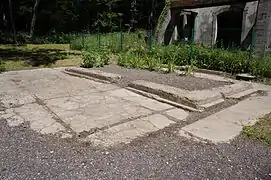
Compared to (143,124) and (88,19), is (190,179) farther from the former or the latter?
(88,19)

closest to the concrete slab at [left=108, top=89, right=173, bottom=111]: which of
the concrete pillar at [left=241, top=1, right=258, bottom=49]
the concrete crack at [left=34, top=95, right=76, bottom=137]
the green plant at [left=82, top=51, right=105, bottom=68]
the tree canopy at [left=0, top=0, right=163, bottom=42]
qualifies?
the concrete crack at [left=34, top=95, right=76, bottom=137]

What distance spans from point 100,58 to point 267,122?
22.2 ft

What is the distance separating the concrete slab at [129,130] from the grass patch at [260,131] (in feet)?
3.74

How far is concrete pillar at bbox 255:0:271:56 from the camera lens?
838 centimetres

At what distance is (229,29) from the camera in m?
13.1

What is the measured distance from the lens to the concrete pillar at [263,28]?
838cm

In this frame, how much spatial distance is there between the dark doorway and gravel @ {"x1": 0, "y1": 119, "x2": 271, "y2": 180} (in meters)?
9.85

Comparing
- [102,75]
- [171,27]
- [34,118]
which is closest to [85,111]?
[34,118]

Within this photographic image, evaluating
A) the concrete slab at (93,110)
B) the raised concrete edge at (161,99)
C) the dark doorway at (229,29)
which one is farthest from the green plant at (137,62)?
the dark doorway at (229,29)

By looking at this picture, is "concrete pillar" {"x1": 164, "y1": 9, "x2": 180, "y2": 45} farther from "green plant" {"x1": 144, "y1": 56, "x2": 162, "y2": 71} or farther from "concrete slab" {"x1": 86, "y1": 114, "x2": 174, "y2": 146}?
"concrete slab" {"x1": 86, "y1": 114, "x2": 174, "y2": 146}

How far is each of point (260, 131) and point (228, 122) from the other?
520mm

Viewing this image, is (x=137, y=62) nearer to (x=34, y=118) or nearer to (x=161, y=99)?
(x=161, y=99)

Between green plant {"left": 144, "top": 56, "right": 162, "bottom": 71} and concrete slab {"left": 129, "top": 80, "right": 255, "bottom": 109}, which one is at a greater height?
green plant {"left": 144, "top": 56, "right": 162, "bottom": 71}

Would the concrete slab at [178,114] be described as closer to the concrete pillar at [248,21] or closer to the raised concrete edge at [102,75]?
the raised concrete edge at [102,75]
